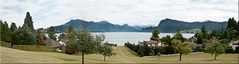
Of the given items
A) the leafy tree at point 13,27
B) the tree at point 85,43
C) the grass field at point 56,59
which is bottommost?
the grass field at point 56,59

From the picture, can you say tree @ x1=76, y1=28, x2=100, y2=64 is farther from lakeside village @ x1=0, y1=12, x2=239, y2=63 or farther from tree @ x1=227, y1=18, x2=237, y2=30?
tree @ x1=227, y1=18, x2=237, y2=30

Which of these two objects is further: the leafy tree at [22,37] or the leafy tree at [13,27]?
the leafy tree at [13,27]

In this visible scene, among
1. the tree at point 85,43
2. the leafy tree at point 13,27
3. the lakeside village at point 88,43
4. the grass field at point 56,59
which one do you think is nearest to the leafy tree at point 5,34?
the lakeside village at point 88,43

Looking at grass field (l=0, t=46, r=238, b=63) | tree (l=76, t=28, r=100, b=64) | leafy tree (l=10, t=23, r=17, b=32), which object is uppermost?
leafy tree (l=10, t=23, r=17, b=32)

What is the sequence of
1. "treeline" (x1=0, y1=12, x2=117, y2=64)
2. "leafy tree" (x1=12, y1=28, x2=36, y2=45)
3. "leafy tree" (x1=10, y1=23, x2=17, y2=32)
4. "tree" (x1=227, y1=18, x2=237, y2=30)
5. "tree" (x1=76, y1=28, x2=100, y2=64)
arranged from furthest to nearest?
"tree" (x1=227, y1=18, x2=237, y2=30) → "leafy tree" (x1=10, y1=23, x2=17, y2=32) → "leafy tree" (x1=12, y1=28, x2=36, y2=45) → "treeline" (x1=0, y1=12, x2=117, y2=64) → "tree" (x1=76, y1=28, x2=100, y2=64)

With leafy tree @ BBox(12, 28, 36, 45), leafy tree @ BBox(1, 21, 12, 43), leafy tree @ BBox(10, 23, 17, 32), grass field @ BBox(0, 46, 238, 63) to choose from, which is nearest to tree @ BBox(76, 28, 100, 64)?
grass field @ BBox(0, 46, 238, 63)

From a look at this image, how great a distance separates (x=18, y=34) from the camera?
11256cm

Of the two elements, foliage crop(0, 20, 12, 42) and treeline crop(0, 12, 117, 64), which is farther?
foliage crop(0, 20, 12, 42)

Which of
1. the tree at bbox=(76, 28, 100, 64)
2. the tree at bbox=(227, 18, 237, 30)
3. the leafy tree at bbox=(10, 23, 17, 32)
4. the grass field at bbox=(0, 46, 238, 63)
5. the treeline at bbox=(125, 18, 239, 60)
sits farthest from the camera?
the tree at bbox=(227, 18, 237, 30)

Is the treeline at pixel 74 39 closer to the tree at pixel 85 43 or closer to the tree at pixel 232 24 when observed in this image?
the tree at pixel 85 43

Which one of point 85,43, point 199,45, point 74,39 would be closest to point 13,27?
point 199,45

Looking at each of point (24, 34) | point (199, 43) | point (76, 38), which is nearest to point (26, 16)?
point (24, 34)

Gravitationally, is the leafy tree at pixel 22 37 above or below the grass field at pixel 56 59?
above

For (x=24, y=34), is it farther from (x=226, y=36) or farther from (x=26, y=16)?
(x=226, y=36)
